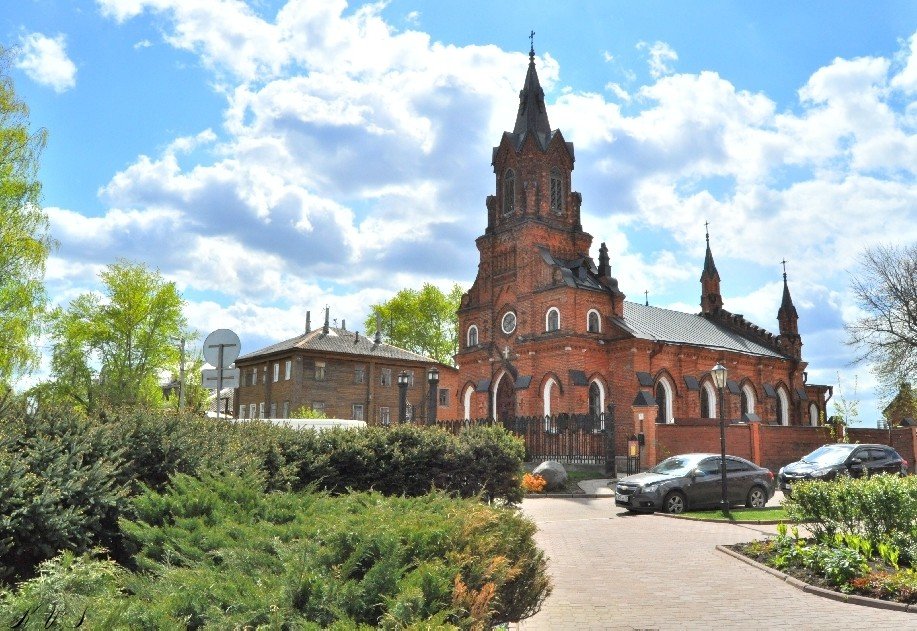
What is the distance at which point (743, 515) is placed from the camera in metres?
17.1

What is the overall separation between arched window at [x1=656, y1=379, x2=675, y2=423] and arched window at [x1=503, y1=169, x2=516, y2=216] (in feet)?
44.0

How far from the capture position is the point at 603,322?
131 ft

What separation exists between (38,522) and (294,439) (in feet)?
15.0

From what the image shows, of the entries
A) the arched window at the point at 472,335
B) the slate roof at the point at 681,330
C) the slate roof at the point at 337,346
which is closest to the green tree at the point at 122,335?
the slate roof at the point at 337,346

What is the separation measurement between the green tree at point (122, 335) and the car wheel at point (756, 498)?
3258 cm

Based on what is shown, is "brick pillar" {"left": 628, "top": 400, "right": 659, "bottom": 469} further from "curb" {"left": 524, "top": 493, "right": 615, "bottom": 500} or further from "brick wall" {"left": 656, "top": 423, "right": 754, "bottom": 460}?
"curb" {"left": 524, "top": 493, "right": 615, "bottom": 500}

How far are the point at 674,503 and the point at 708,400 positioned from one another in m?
27.2

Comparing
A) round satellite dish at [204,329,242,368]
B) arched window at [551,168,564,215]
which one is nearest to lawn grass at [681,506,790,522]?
round satellite dish at [204,329,242,368]

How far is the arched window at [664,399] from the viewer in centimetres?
4088

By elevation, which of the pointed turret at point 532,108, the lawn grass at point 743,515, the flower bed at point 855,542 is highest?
the pointed turret at point 532,108

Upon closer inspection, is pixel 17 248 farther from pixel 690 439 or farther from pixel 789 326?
pixel 789 326

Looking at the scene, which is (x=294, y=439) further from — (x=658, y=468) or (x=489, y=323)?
(x=489, y=323)

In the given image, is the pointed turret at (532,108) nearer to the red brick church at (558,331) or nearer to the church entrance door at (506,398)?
the red brick church at (558,331)

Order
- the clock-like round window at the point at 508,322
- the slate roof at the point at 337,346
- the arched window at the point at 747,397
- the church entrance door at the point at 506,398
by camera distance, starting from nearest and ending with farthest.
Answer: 1. the church entrance door at the point at 506,398
2. the clock-like round window at the point at 508,322
3. the arched window at the point at 747,397
4. the slate roof at the point at 337,346
